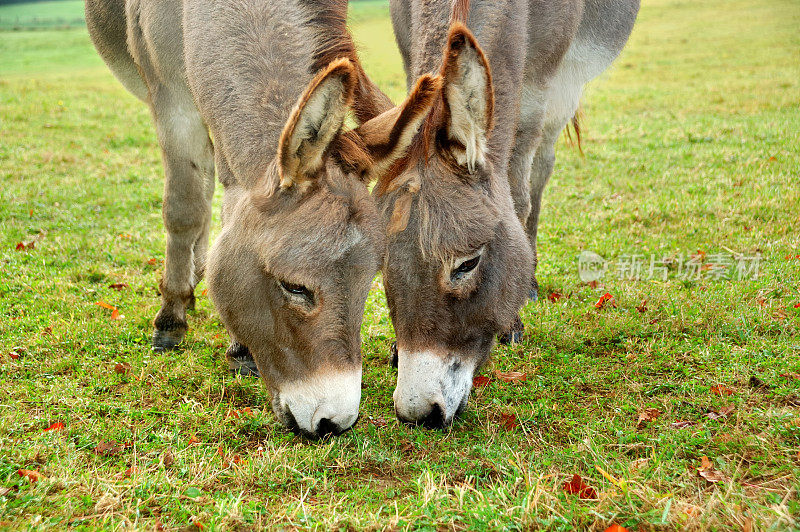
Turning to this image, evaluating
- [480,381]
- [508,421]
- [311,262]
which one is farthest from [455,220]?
[480,381]

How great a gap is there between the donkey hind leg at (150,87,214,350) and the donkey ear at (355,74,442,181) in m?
1.65

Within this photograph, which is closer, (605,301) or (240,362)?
(240,362)

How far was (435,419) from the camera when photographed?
137 inches

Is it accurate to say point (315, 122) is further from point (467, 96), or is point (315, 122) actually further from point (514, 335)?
point (514, 335)

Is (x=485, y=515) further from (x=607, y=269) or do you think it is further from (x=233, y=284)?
(x=607, y=269)

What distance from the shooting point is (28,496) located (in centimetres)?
273

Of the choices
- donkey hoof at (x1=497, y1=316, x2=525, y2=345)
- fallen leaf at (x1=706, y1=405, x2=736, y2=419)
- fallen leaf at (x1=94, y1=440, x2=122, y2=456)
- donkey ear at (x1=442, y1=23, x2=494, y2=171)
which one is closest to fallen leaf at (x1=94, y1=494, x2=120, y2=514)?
fallen leaf at (x1=94, y1=440, x2=122, y2=456)

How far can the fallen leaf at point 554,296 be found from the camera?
219 inches

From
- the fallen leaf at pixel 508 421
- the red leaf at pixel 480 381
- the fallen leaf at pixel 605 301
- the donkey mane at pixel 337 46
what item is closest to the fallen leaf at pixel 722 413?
the fallen leaf at pixel 508 421

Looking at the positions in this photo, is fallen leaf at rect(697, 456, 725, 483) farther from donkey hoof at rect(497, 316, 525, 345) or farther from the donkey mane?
the donkey mane

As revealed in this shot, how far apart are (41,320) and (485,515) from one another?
12.9 feet

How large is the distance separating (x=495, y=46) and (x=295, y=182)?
1681 mm

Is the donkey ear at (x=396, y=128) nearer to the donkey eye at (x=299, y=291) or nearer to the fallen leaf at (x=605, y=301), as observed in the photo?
the donkey eye at (x=299, y=291)

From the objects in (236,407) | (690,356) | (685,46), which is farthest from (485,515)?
(685,46)
